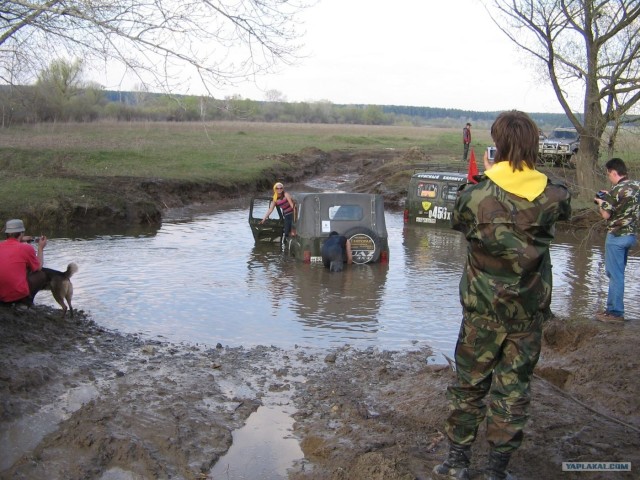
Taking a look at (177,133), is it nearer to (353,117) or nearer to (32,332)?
(32,332)

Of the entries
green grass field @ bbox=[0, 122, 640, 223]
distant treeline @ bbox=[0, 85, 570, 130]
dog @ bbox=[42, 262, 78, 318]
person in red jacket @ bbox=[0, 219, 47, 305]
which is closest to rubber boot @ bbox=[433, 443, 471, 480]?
distant treeline @ bbox=[0, 85, 570, 130]

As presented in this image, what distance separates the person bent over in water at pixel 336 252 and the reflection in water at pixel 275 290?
0.21 m

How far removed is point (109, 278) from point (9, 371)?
6.77 m

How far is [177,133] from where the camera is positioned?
52312mm

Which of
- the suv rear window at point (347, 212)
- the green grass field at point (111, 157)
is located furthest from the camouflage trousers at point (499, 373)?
the suv rear window at point (347, 212)

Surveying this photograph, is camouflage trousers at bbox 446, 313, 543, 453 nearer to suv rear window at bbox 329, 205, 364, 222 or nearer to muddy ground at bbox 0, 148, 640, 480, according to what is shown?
muddy ground at bbox 0, 148, 640, 480

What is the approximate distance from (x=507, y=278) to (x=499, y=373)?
1.91 ft

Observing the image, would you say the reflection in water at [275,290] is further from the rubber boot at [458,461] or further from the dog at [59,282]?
the rubber boot at [458,461]

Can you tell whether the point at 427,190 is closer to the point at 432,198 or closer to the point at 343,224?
the point at 432,198

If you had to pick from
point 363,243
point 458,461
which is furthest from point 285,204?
point 458,461

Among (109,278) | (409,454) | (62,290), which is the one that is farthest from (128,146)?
(409,454)

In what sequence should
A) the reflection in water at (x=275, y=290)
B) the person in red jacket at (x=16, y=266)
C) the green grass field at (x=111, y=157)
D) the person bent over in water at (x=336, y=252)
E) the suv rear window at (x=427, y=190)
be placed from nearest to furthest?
the person in red jacket at (x=16, y=266), the reflection in water at (x=275, y=290), the person bent over in water at (x=336, y=252), the suv rear window at (x=427, y=190), the green grass field at (x=111, y=157)

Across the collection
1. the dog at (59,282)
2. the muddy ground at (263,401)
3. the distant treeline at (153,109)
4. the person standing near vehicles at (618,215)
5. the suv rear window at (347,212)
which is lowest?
the muddy ground at (263,401)

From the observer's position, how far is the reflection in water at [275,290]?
1030 cm
